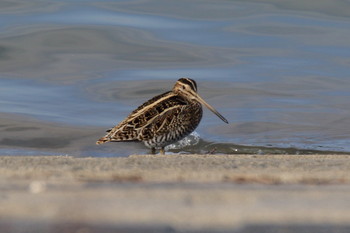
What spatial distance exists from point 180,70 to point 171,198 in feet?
40.4

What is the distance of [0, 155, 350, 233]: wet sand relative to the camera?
11.1 feet

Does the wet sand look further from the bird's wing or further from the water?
the water

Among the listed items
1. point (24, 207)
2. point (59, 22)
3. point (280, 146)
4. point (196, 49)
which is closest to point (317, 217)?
point (24, 207)

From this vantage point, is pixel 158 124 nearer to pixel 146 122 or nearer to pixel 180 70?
pixel 146 122

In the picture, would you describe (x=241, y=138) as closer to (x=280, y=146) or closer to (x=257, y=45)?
(x=280, y=146)

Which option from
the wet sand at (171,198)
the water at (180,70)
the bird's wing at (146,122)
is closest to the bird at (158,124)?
the bird's wing at (146,122)

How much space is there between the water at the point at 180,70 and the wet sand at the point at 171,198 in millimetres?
6435

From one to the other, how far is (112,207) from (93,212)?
3.8 inches

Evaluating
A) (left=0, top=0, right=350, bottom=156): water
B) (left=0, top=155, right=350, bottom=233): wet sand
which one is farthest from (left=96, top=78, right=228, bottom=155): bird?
(left=0, top=155, right=350, bottom=233): wet sand

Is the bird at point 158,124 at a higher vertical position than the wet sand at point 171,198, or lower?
lower

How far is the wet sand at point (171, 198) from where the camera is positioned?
338 cm

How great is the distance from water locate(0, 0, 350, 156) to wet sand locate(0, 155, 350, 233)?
644 centimetres

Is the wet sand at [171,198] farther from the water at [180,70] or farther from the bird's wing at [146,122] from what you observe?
the water at [180,70]

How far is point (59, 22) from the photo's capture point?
62.0 ft
